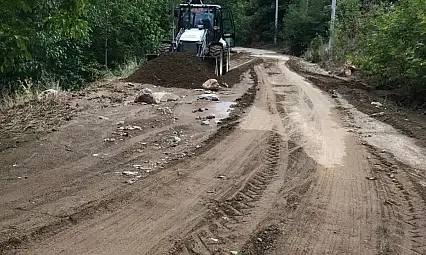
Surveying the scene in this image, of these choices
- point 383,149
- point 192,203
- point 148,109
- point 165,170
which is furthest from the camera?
point 148,109

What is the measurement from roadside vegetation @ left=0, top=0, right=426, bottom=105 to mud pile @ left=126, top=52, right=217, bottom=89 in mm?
2353

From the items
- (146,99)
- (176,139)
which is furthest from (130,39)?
(176,139)

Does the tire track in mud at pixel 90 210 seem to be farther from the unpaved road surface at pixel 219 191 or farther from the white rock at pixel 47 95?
the white rock at pixel 47 95

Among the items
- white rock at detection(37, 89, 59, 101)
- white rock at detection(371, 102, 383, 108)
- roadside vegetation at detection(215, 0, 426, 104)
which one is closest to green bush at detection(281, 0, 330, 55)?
roadside vegetation at detection(215, 0, 426, 104)

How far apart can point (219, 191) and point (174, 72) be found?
1174cm

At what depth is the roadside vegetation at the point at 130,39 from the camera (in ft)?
26.1

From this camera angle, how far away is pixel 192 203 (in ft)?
18.2

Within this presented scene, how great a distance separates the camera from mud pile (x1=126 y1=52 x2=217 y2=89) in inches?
661

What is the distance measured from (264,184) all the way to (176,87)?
10224mm

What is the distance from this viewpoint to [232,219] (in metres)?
5.14

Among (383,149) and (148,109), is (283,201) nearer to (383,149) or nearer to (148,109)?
(383,149)

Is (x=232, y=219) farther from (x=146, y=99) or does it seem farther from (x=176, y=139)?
(x=146, y=99)

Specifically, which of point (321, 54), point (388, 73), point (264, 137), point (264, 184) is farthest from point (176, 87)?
point (321, 54)

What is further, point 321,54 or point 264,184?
point 321,54
